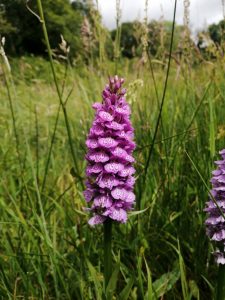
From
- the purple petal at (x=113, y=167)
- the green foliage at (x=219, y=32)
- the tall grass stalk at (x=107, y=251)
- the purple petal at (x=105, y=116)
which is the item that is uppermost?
the green foliage at (x=219, y=32)

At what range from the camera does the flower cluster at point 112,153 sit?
1334 mm

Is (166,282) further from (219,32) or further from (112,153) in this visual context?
(219,32)

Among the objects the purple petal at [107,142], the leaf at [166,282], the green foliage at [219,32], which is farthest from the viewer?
the green foliage at [219,32]

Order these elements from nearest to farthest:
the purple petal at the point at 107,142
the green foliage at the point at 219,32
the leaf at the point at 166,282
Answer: the purple petal at the point at 107,142
the leaf at the point at 166,282
the green foliage at the point at 219,32

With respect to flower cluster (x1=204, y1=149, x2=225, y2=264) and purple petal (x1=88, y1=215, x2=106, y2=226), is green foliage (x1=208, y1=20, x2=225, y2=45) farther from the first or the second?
purple petal (x1=88, y1=215, x2=106, y2=226)

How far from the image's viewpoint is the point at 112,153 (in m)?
1.33

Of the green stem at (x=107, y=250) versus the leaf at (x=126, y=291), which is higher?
the green stem at (x=107, y=250)

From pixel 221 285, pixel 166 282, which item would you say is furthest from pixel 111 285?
pixel 166 282

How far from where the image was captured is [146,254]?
6.89 ft

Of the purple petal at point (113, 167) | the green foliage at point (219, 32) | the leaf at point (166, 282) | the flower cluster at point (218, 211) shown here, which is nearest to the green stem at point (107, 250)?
the purple petal at point (113, 167)

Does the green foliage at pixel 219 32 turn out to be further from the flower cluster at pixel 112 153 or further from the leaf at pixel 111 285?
the leaf at pixel 111 285

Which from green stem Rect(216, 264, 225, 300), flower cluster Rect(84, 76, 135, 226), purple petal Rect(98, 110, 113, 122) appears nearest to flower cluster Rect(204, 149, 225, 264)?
green stem Rect(216, 264, 225, 300)

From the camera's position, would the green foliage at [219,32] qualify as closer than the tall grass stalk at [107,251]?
No

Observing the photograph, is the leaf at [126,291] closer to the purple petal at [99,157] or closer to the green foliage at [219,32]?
the purple petal at [99,157]
